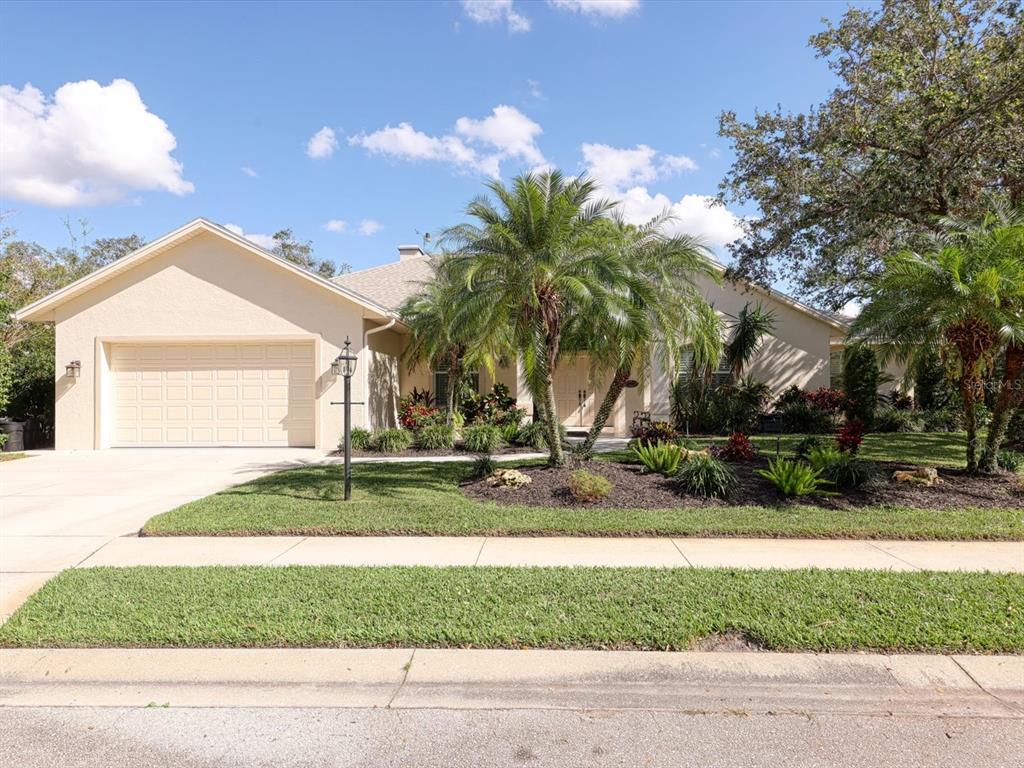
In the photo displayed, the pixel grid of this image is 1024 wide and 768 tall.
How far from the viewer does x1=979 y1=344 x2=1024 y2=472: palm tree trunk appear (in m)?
8.99

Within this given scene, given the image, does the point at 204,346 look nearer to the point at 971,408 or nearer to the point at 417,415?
the point at 417,415

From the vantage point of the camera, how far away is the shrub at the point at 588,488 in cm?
820

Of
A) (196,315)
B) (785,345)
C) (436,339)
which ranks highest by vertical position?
(196,315)

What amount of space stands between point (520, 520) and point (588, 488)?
134cm

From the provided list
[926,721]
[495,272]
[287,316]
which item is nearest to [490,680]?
[926,721]

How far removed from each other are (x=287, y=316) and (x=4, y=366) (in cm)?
671

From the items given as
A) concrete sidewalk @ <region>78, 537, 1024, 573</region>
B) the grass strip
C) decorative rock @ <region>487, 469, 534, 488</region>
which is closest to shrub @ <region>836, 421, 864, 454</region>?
the grass strip

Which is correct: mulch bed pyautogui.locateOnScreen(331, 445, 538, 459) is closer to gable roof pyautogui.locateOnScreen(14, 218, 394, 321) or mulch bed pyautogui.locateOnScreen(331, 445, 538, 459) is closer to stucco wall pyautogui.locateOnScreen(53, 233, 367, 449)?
stucco wall pyautogui.locateOnScreen(53, 233, 367, 449)

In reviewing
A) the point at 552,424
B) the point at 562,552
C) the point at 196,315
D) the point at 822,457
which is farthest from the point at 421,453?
the point at 822,457

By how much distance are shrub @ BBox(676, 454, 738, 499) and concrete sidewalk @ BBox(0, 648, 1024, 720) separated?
4545mm

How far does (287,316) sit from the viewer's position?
47.7 ft

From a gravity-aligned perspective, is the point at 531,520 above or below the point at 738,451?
below

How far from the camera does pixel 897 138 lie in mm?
11562

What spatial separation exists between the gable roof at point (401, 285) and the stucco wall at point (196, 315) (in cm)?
322
